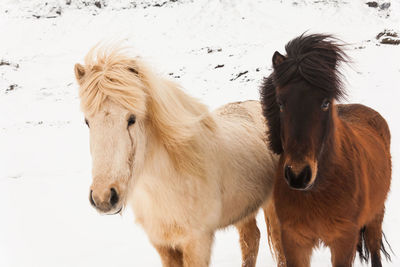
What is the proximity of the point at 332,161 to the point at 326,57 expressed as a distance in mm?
672

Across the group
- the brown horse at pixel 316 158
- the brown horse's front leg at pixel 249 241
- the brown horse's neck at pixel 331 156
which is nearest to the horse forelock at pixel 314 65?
the brown horse at pixel 316 158

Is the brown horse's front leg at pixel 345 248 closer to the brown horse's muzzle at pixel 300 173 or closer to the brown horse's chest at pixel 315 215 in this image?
the brown horse's chest at pixel 315 215

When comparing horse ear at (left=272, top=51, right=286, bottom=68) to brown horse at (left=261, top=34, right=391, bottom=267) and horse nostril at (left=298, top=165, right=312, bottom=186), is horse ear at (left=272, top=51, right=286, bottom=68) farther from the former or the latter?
horse nostril at (left=298, top=165, right=312, bottom=186)

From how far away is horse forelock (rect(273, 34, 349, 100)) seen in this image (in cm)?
205

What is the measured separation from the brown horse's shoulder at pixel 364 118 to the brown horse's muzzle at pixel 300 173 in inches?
56.9

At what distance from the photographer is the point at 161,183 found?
2445mm

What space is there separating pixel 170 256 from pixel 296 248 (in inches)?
37.4

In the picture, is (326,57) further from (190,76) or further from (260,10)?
(260,10)

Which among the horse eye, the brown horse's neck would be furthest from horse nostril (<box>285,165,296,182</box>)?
the horse eye

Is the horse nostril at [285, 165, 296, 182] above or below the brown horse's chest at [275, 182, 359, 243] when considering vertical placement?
above

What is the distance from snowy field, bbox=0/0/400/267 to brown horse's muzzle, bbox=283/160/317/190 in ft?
2.44

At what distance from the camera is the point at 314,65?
2104 mm

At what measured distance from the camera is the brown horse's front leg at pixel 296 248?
248cm

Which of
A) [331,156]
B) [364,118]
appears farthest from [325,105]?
[364,118]
